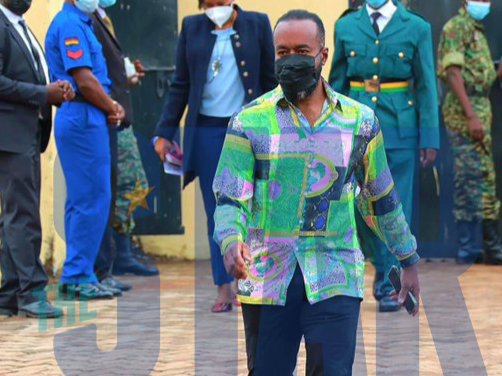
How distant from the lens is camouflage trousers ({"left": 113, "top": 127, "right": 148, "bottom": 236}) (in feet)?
33.3

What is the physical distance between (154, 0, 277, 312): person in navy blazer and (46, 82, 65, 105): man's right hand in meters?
0.79

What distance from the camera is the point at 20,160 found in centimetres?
735

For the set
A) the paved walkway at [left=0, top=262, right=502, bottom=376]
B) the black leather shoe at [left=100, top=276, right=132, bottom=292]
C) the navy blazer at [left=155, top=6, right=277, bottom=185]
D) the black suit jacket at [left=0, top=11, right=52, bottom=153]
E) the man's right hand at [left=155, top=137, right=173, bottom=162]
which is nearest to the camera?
the paved walkway at [left=0, top=262, right=502, bottom=376]

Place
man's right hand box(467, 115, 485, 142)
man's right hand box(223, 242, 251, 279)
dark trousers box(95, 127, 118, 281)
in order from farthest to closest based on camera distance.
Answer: man's right hand box(467, 115, 485, 142), dark trousers box(95, 127, 118, 281), man's right hand box(223, 242, 251, 279)

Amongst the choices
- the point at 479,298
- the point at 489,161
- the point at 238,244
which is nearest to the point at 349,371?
the point at 238,244

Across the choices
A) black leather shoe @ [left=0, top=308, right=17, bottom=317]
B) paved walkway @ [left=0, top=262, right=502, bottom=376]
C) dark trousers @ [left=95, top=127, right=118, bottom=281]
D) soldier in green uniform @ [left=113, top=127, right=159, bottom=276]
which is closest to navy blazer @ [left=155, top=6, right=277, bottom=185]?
dark trousers @ [left=95, top=127, right=118, bottom=281]

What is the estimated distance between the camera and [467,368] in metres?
5.79

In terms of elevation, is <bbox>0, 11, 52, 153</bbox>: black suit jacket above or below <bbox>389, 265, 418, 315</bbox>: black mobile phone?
above

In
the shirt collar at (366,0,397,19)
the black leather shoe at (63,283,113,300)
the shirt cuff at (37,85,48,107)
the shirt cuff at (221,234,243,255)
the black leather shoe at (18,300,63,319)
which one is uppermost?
the shirt collar at (366,0,397,19)

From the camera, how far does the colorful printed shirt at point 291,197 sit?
3.79 m

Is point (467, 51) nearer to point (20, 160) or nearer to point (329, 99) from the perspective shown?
point (20, 160)

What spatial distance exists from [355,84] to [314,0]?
2984 millimetres

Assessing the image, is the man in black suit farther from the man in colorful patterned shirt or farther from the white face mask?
the man in colorful patterned shirt

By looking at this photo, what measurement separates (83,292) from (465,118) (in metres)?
3.92
